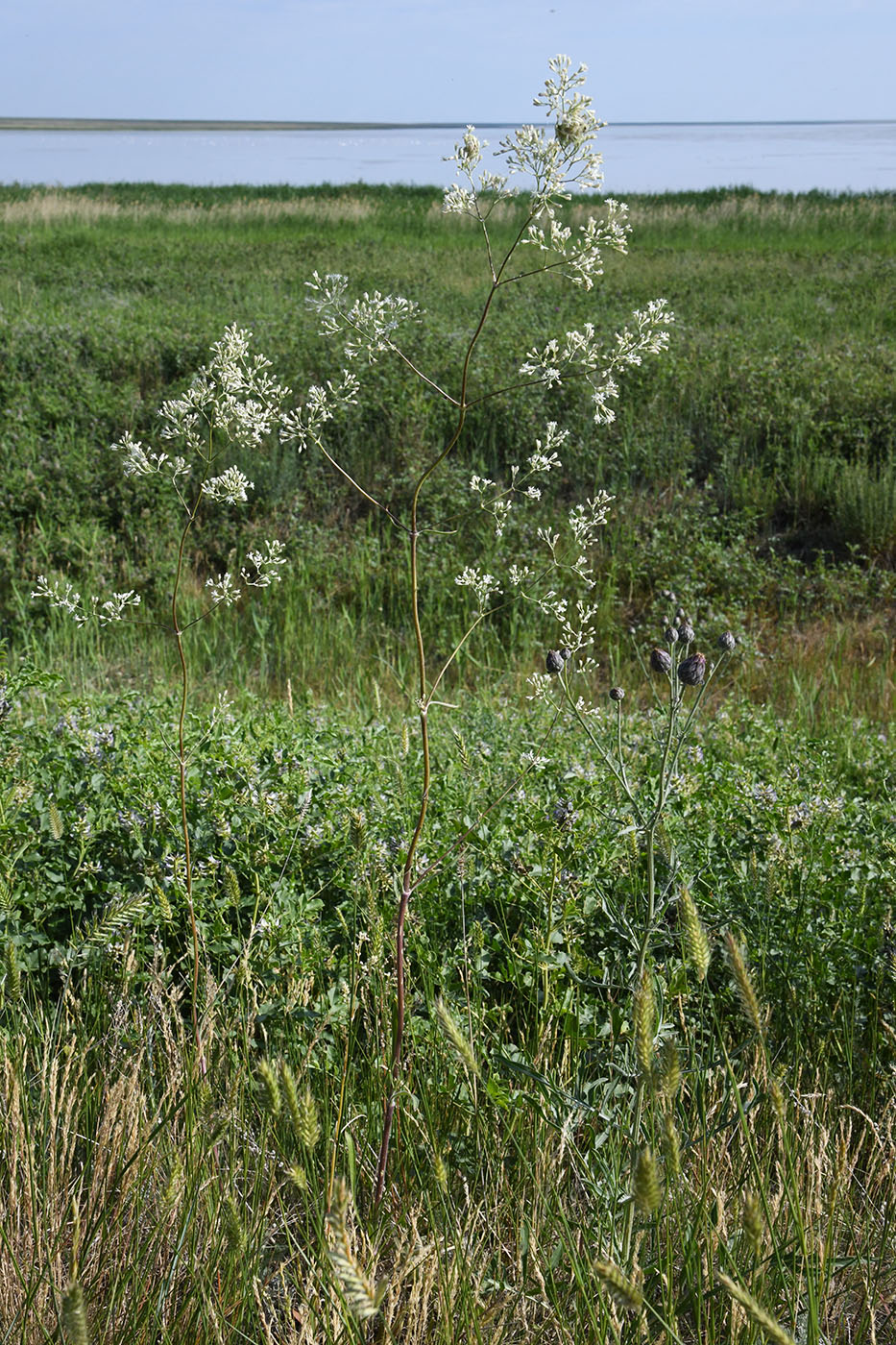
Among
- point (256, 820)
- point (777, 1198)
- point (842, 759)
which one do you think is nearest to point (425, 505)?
point (842, 759)

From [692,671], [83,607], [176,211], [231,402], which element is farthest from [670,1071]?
[176,211]

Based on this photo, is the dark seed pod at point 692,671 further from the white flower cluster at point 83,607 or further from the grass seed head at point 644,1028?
the white flower cluster at point 83,607

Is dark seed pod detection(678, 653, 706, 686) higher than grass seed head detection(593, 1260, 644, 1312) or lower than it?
higher

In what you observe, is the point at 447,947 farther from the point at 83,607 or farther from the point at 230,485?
the point at 83,607

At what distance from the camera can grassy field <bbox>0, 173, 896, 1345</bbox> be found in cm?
161

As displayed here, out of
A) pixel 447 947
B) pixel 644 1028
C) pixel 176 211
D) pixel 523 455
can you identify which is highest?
pixel 176 211

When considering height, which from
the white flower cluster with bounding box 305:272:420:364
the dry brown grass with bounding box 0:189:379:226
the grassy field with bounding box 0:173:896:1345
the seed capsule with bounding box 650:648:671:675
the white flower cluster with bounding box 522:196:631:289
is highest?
the dry brown grass with bounding box 0:189:379:226

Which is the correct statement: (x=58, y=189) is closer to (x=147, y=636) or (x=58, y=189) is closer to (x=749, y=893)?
(x=147, y=636)

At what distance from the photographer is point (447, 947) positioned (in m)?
2.56

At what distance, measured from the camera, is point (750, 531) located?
7703 mm

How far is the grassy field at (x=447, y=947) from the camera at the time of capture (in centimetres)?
161

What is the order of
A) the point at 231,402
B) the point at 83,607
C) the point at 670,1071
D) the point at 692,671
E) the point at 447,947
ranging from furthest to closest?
the point at 83,607 < the point at 447,947 < the point at 231,402 < the point at 692,671 < the point at 670,1071

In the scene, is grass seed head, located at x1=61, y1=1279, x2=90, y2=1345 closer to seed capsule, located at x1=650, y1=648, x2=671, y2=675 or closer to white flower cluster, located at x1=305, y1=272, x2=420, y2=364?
seed capsule, located at x1=650, y1=648, x2=671, y2=675

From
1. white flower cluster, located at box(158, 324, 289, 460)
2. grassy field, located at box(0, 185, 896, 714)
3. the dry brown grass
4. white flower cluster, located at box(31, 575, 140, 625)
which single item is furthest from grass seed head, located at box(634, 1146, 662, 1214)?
the dry brown grass
